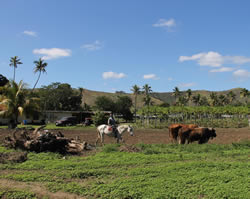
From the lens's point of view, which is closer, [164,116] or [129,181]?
[129,181]

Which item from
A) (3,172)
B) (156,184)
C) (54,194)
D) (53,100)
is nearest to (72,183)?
(54,194)

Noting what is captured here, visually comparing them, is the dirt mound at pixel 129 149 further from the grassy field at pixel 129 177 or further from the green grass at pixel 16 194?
the green grass at pixel 16 194

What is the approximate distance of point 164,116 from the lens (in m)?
45.5

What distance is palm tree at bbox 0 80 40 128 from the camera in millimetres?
28031

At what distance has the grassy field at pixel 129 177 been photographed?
20.4ft

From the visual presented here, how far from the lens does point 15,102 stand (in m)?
28.5

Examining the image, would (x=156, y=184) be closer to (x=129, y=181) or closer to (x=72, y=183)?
(x=129, y=181)

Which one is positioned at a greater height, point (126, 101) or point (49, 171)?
point (126, 101)

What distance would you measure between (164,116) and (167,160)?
3595cm

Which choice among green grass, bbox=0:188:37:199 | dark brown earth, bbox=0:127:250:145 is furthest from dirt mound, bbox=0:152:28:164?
dark brown earth, bbox=0:127:250:145

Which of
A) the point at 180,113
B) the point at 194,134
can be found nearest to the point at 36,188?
the point at 194,134

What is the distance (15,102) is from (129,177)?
24.5 metres

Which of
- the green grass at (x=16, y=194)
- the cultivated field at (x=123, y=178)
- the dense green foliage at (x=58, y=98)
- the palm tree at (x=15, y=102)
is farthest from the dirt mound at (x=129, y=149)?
the dense green foliage at (x=58, y=98)

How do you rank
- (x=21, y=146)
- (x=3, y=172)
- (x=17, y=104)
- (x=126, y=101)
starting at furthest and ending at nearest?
(x=126, y=101) < (x=17, y=104) < (x=21, y=146) < (x=3, y=172)
